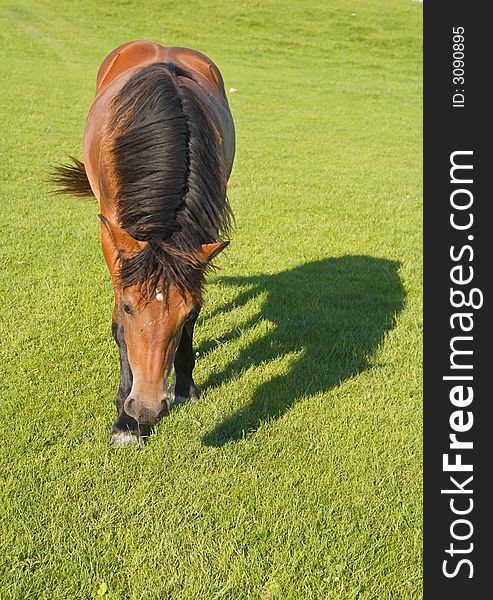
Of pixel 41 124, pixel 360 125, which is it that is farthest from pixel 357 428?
pixel 360 125

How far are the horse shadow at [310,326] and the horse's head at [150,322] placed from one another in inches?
37.9

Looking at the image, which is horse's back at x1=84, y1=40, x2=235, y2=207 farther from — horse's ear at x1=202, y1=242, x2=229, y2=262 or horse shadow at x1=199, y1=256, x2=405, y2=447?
horse's ear at x1=202, y1=242, x2=229, y2=262

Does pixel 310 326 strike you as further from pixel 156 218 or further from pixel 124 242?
pixel 124 242

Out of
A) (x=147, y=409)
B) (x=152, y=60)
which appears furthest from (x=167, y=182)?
(x=152, y=60)

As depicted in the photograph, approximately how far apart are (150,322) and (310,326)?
2.62 m

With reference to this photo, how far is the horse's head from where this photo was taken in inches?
106

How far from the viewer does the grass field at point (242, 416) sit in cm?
276

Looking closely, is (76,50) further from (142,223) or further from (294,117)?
(142,223)

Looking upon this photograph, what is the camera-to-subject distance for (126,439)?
354 cm

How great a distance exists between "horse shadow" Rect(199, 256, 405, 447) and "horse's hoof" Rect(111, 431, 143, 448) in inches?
16.1

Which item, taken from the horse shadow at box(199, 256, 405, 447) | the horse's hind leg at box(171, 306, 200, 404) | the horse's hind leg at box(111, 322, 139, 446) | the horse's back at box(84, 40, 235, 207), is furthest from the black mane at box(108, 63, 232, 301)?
the horse shadow at box(199, 256, 405, 447)

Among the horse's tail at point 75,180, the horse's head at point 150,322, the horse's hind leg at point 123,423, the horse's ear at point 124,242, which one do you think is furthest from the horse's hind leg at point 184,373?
the horse's tail at point 75,180

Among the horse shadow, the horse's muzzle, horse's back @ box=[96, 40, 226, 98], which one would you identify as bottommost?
the horse shadow

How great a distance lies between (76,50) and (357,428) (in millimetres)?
24437
